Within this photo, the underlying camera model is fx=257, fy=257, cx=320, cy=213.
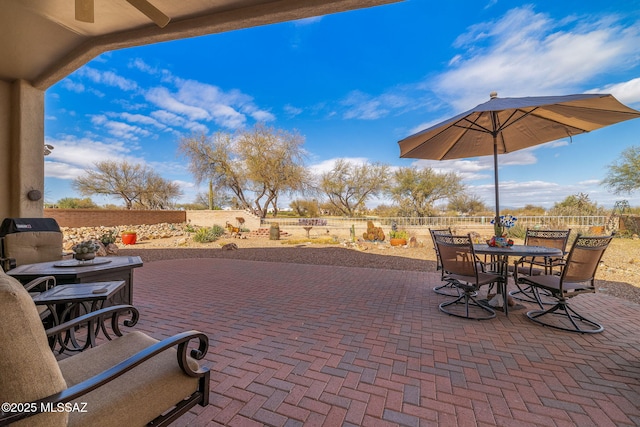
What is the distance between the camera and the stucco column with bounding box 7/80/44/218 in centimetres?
486

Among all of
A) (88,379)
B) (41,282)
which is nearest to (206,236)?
(41,282)

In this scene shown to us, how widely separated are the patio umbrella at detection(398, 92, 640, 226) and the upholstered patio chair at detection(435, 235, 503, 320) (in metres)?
1.17

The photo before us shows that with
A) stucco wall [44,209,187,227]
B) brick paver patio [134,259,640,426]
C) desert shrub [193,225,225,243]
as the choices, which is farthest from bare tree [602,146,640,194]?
stucco wall [44,209,187,227]

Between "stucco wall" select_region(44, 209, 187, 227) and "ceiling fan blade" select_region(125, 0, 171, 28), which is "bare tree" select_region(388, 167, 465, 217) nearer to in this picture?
"stucco wall" select_region(44, 209, 187, 227)

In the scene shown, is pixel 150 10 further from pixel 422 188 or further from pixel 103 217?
pixel 422 188

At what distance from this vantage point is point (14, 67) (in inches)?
177

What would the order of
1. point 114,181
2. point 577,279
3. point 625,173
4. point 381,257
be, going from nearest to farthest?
point 577,279, point 381,257, point 625,173, point 114,181

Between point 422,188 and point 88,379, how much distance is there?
61.1 ft

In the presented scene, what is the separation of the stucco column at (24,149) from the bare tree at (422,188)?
53.5 feet

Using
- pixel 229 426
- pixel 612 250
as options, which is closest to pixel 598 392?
pixel 229 426

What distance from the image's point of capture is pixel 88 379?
1060 mm

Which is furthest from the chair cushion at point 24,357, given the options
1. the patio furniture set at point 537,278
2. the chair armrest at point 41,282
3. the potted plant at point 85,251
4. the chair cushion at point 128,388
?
the patio furniture set at point 537,278

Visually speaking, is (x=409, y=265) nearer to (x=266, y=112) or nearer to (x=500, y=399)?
(x=500, y=399)

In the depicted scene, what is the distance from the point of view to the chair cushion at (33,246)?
3.28 m
